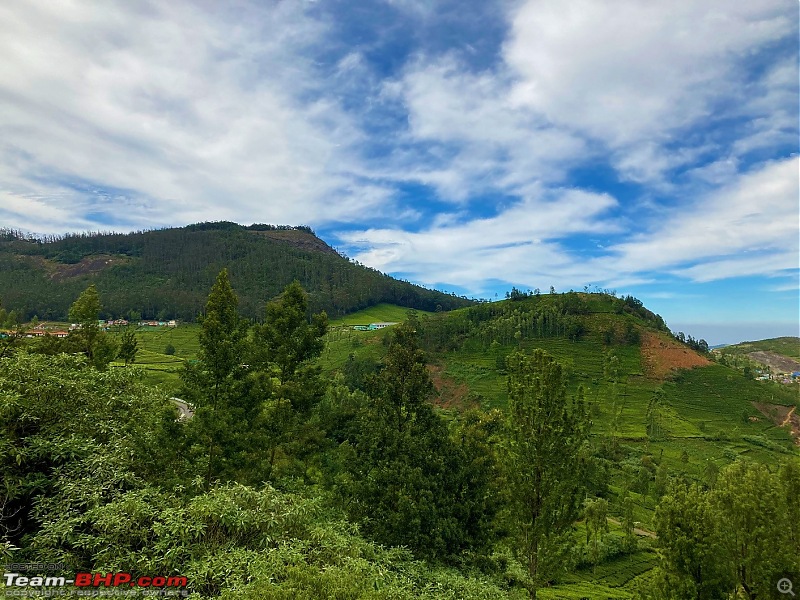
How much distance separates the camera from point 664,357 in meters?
126

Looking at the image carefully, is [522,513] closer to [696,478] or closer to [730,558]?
[730,558]

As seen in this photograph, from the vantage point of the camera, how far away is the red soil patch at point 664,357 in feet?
398

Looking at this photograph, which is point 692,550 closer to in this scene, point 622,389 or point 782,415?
point 622,389

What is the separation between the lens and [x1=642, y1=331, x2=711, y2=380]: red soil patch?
121294 mm

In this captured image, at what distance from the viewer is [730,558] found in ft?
65.4

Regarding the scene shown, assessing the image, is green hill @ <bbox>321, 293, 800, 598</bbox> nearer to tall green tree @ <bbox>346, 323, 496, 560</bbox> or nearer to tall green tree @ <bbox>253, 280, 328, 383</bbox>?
tall green tree @ <bbox>346, 323, 496, 560</bbox>

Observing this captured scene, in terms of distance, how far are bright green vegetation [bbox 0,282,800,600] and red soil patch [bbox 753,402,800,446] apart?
100m

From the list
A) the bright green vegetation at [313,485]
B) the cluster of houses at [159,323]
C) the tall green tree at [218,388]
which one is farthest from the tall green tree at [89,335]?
the cluster of houses at [159,323]

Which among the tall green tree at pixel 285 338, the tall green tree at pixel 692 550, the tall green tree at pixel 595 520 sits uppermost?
the tall green tree at pixel 285 338

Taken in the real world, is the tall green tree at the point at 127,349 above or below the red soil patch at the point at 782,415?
above

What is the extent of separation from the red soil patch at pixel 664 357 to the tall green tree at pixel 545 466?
12130 cm

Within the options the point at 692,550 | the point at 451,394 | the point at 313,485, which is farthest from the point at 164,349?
the point at 692,550

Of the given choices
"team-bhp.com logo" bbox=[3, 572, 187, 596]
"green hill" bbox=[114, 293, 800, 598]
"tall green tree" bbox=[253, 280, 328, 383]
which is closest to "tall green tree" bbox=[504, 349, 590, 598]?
"team-bhp.com logo" bbox=[3, 572, 187, 596]

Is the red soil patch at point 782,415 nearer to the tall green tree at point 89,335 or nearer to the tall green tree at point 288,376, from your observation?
the tall green tree at point 288,376
